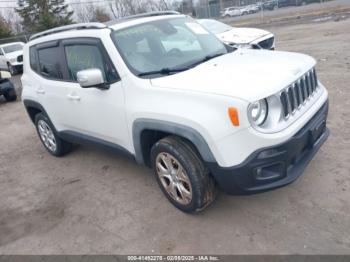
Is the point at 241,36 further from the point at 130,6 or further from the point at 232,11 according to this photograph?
the point at 130,6

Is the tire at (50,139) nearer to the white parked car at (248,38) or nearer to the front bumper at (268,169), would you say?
the front bumper at (268,169)

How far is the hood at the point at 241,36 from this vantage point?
846 centimetres

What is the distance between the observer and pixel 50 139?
5.50m

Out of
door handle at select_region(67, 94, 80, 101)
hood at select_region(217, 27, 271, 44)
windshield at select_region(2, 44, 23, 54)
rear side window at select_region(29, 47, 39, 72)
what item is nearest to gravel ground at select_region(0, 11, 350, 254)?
door handle at select_region(67, 94, 80, 101)

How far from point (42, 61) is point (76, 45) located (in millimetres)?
1049

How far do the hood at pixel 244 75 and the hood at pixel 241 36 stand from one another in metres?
4.89

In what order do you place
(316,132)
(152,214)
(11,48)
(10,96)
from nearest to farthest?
(316,132) → (152,214) → (10,96) → (11,48)

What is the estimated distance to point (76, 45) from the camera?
4.12m

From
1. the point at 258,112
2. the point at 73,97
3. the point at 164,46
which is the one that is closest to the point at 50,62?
the point at 73,97

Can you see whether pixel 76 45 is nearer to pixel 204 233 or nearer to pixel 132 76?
pixel 132 76

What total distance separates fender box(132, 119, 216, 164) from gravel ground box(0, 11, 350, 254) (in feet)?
2.41

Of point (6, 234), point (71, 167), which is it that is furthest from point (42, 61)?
point (6, 234)

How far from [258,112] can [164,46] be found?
1490 mm

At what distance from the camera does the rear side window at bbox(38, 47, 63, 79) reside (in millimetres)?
4535
